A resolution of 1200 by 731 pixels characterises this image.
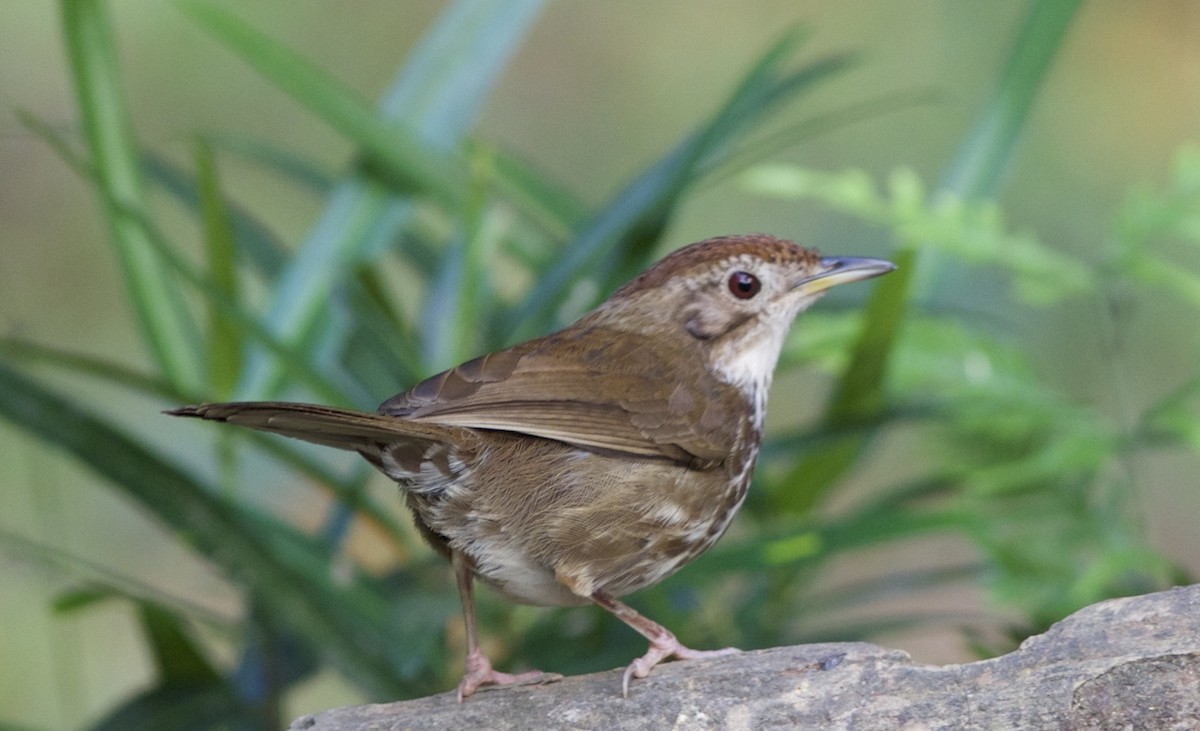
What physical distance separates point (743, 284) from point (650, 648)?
773 millimetres

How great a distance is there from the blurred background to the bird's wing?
2923mm

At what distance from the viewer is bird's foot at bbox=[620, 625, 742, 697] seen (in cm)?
234

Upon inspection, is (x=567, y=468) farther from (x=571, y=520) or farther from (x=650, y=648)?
(x=650, y=648)

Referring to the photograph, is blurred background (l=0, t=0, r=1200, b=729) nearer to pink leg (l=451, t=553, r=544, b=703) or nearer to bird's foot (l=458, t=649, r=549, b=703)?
pink leg (l=451, t=553, r=544, b=703)

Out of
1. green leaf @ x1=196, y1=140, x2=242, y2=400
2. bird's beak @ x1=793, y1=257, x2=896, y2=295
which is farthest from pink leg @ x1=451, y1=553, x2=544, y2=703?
green leaf @ x1=196, y1=140, x2=242, y2=400

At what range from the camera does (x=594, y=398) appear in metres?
2.57

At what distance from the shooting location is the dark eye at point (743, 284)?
282cm

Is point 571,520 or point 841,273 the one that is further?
point 841,273

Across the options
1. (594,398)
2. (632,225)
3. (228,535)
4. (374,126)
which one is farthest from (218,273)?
(594,398)

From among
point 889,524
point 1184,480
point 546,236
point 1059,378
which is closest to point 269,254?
point 546,236

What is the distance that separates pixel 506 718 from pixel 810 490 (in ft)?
5.96

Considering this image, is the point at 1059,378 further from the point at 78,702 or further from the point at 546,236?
the point at 78,702

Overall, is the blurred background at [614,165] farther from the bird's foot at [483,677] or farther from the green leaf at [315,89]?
the bird's foot at [483,677]

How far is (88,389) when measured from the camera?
22.0 feet
